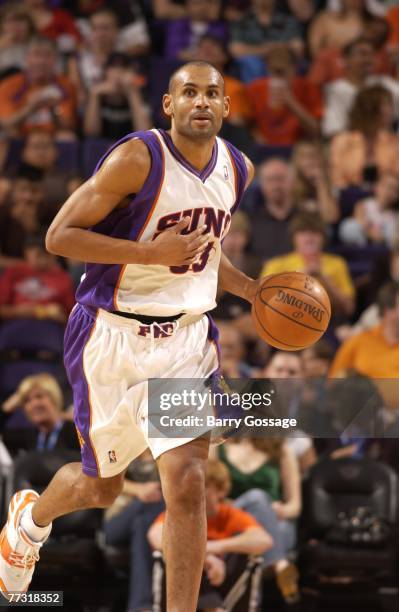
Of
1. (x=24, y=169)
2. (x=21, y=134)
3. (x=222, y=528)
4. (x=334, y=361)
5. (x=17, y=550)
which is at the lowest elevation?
(x=17, y=550)

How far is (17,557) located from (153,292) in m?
1.33

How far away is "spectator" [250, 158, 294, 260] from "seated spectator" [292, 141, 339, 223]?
0.07 m

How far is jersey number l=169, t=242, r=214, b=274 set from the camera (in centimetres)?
433

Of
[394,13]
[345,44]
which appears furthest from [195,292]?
[394,13]

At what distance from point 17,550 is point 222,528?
1548 millimetres

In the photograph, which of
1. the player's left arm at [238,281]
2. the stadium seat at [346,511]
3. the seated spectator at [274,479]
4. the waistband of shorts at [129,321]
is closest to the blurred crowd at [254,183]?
the seated spectator at [274,479]

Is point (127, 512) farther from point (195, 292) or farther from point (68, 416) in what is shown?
point (195, 292)

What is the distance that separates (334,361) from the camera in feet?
25.3

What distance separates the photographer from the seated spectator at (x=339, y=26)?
428 inches

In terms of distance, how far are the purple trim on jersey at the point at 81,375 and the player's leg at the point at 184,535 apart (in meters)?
0.48

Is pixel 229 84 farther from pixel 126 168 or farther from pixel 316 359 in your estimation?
pixel 126 168

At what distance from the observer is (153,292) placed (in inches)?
172

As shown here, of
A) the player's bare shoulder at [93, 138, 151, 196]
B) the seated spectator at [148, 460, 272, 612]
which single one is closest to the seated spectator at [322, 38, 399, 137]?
the seated spectator at [148, 460, 272, 612]

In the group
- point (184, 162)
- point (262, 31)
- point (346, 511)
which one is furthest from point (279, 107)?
point (184, 162)
